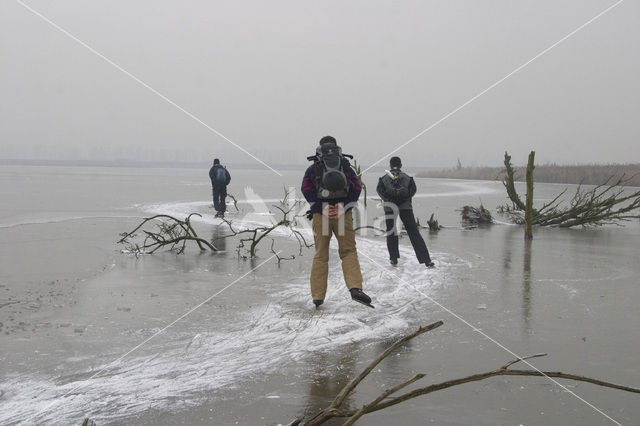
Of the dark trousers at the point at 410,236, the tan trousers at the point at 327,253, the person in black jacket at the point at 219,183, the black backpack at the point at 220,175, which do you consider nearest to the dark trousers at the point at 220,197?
the person in black jacket at the point at 219,183

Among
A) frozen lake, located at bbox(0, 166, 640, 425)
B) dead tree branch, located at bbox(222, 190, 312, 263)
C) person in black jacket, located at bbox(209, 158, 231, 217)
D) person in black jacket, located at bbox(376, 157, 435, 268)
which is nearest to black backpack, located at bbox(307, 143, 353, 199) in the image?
frozen lake, located at bbox(0, 166, 640, 425)

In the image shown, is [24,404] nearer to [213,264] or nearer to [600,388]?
[600,388]

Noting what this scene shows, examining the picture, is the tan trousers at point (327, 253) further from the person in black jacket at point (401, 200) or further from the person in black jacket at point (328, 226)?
the person in black jacket at point (401, 200)

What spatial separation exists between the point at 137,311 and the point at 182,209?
1837 cm

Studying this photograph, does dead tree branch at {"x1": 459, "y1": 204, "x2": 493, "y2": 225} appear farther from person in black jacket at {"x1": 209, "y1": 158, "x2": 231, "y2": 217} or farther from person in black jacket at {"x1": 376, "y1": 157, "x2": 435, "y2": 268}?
person in black jacket at {"x1": 376, "y1": 157, "x2": 435, "y2": 268}

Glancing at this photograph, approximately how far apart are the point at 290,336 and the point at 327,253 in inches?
66.6

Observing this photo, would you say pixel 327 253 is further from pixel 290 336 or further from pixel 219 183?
pixel 219 183

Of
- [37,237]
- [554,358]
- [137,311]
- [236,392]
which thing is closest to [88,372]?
[236,392]

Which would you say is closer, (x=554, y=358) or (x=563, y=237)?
(x=554, y=358)

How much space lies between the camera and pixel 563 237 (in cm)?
1630

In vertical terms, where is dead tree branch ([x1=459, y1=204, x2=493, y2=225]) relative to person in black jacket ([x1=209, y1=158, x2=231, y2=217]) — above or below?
below

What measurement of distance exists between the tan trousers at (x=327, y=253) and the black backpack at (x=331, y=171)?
334mm

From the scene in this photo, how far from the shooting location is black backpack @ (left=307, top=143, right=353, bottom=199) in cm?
721

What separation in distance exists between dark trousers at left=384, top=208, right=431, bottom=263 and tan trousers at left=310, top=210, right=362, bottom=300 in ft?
9.93
